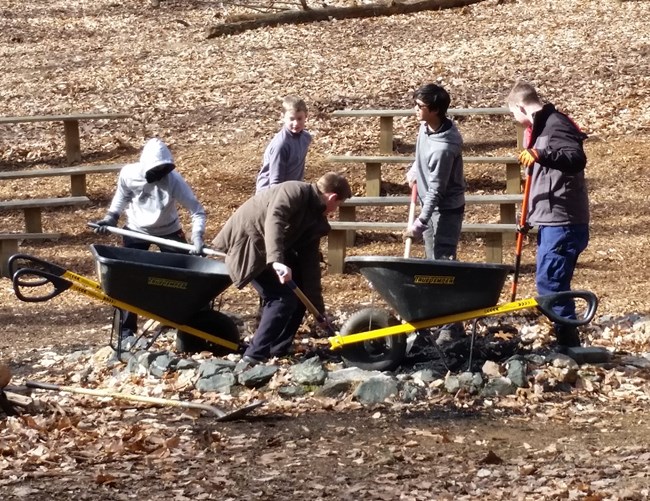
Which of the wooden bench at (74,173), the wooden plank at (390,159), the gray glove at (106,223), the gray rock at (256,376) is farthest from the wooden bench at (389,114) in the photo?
the gray rock at (256,376)

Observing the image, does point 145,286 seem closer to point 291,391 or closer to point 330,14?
point 291,391

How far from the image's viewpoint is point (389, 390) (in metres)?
6.42

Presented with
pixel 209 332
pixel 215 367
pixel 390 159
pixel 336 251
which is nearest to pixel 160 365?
pixel 215 367

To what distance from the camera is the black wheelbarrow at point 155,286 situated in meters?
6.84

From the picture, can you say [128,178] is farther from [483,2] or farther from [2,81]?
[483,2]

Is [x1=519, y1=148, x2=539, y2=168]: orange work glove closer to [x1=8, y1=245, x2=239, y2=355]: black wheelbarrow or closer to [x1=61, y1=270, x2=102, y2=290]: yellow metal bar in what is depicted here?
[x1=8, y1=245, x2=239, y2=355]: black wheelbarrow

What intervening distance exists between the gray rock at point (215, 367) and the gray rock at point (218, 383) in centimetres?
4

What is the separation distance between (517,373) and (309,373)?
1.18 metres

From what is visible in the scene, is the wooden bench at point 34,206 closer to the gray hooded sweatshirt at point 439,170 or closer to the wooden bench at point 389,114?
the wooden bench at point 389,114

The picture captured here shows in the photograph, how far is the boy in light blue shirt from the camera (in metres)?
7.86

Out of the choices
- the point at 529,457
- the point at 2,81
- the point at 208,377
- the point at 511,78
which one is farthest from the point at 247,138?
the point at 529,457

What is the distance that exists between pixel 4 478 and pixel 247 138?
8.88m

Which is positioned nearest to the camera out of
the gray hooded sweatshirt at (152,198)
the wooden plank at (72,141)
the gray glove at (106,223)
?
the gray glove at (106,223)

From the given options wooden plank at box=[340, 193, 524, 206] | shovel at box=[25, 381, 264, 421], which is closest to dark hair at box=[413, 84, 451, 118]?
shovel at box=[25, 381, 264, 421]
